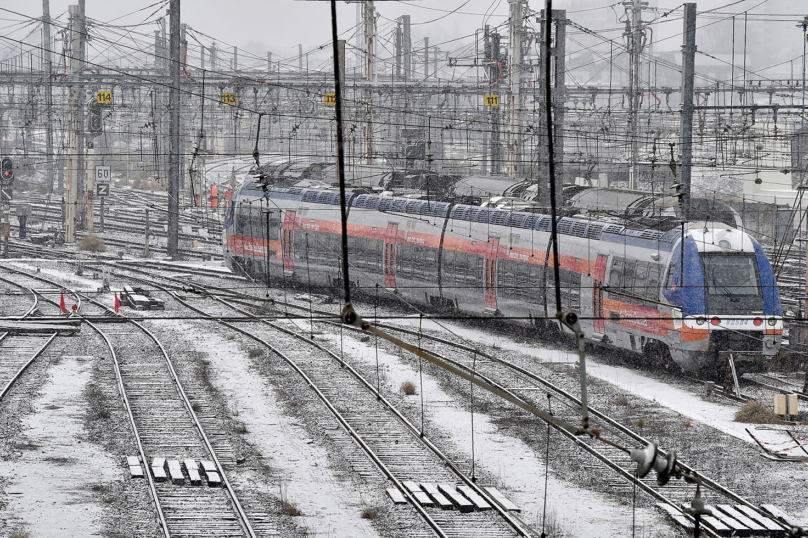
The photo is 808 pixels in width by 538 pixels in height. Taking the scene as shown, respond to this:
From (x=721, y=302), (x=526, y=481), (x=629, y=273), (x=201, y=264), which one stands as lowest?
(x=526, y=481)

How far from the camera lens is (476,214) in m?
26.2

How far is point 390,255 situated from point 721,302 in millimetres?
10179

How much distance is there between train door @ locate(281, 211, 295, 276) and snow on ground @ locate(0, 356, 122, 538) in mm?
11755

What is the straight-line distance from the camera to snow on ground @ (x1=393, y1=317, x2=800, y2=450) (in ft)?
58.3

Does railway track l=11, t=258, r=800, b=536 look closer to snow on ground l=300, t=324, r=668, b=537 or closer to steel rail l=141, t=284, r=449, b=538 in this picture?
steel rail l=141, t=284, r=449, b=538

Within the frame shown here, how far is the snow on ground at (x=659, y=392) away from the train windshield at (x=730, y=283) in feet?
5.74

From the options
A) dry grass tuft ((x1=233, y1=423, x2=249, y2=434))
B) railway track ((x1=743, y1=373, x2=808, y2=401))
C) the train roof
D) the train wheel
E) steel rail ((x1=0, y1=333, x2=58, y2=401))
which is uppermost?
the train roof

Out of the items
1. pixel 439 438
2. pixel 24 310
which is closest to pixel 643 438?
pixel 439 438

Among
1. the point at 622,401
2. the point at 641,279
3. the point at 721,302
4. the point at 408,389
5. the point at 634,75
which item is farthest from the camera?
the point at 634,75

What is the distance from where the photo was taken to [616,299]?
72.3ft

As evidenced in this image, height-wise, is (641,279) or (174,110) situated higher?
(174,110)

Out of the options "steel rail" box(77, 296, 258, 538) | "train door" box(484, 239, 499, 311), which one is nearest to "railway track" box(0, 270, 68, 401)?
"steel rail" box(77, 296, 258, 538)

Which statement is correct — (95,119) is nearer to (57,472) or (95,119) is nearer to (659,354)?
(659,354)

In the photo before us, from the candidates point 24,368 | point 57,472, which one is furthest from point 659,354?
point 24,368
